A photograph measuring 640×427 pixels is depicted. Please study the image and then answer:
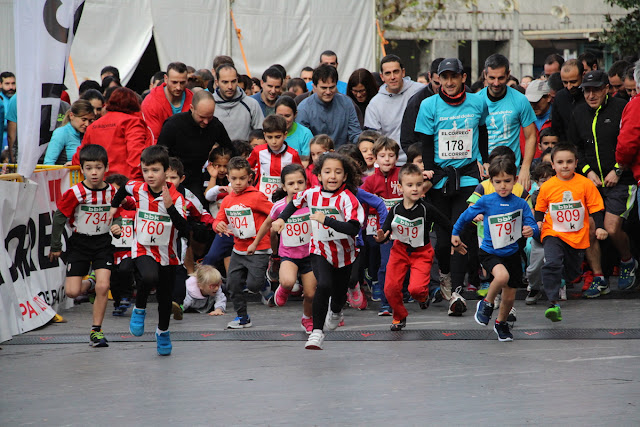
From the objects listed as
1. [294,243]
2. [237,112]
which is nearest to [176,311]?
[294,243]

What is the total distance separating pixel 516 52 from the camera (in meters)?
40.2

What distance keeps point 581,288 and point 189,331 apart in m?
4.81

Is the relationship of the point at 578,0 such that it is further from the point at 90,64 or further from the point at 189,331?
the point at 189,331

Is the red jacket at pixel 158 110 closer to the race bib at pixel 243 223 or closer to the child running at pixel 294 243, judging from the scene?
the race bib at pixel 243 223

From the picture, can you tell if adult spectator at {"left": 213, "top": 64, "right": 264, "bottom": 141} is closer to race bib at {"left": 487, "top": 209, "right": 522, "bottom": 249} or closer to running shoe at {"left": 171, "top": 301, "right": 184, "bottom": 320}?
running shoe at {"left": 171, "top": 301, "right": 184, "bottom": 320}

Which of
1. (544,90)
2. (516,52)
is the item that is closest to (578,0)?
(516,52)

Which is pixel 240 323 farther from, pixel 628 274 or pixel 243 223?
pixel 628 274

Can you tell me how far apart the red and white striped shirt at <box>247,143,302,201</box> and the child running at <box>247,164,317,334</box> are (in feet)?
4.79

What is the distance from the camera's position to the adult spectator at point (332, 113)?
38.6ft

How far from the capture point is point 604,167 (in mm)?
11117

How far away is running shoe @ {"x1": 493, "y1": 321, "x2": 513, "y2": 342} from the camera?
840cm

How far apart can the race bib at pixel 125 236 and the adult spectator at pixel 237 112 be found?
7.47ft

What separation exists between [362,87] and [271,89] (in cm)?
113

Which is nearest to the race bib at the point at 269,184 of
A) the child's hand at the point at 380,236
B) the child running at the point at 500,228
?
the child's hand at the point at 380,236
